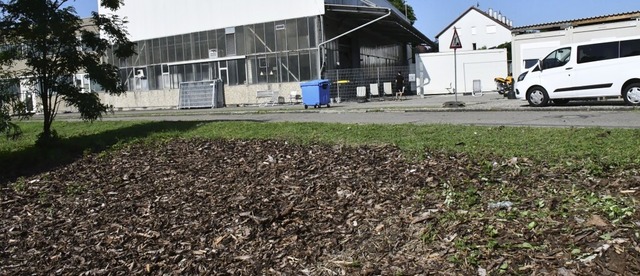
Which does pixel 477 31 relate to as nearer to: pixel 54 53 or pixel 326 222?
pixel 54 53

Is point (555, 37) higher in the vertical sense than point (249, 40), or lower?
lower

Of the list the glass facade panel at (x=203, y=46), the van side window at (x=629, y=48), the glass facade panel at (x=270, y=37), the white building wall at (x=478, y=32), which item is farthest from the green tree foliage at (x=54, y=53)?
the white building wall at (x=478, y=32)

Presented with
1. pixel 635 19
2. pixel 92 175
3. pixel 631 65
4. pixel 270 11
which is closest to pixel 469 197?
pixel 92 175

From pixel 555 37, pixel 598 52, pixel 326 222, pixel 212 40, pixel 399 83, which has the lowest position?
pixel 326 222

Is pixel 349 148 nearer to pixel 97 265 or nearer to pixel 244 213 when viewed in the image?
pixel 244 213

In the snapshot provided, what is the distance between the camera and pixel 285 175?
6707 mm

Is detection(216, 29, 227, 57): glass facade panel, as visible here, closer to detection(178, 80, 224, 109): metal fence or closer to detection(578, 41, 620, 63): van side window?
detection(178, 80, 224, 109): metal fence

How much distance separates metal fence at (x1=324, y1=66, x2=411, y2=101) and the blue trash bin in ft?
19.6

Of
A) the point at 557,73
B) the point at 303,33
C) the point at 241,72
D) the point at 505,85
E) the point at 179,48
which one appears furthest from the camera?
the point at 179,48

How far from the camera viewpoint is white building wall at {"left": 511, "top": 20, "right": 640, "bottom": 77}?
23.5 metres

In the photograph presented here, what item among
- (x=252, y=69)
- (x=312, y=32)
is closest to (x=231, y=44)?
(x=252, y=69)

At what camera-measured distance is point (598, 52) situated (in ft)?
53.8

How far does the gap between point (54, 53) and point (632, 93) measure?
14.7 m

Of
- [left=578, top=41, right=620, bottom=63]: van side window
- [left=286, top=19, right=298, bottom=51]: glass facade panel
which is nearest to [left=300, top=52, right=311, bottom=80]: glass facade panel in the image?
[left=286, top=19, right=298, bottom=51]: glass facade panel
